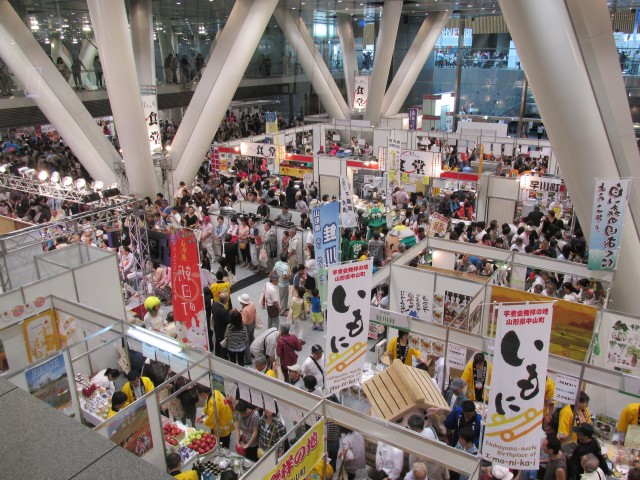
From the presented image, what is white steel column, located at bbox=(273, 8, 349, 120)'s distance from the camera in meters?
25.6

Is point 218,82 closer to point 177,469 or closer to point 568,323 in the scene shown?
point 568,323

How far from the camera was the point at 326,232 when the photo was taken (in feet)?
28.4

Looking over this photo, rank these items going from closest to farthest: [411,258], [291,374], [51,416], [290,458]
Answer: [51,416], [290,458], [291,374], [411,258]

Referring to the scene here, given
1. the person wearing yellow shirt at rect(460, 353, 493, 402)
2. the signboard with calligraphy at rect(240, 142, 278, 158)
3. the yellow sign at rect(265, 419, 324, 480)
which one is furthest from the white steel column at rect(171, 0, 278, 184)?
the yellow sign at rect(265, 419, 324, 480)

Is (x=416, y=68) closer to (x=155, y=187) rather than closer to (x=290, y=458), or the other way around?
(x=155, y=187)

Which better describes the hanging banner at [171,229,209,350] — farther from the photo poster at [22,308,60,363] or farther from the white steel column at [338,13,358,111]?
the white steel column at [338,13,358,111]

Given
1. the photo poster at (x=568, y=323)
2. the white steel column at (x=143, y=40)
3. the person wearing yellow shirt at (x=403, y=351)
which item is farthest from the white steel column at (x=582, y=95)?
the white steel column at (x=143, y=40)

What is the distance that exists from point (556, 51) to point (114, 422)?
8.41m

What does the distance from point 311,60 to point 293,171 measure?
36.0 feet

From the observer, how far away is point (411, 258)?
9828 millimetres

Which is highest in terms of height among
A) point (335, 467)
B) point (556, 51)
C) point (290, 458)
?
point (556, 51)

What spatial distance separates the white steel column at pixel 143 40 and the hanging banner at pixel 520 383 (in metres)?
17.6

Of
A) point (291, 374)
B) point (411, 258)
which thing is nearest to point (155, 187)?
point (411, 258)

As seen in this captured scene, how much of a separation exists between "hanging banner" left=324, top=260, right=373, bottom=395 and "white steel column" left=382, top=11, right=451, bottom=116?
2398 cm
